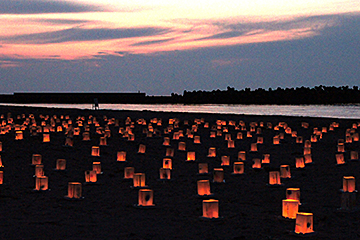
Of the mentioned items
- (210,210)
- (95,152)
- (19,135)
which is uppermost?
(19,135)

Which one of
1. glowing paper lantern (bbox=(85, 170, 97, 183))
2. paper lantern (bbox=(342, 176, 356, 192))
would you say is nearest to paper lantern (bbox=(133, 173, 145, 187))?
glowing paper lantern (bbox=(85, 170, 97, 183))

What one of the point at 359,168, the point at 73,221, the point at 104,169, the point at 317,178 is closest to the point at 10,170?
the point at 104,169

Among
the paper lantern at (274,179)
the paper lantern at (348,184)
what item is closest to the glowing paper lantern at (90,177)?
the paper lantern at (274,179)

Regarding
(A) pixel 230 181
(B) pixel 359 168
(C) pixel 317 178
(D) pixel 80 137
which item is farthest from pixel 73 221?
(D) pixel 80 137

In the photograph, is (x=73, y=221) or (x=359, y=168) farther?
(x=359, y=168)

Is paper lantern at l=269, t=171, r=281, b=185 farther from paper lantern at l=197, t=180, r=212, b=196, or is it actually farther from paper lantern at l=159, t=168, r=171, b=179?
paper lantern at l=159, t=168, r=171, b=179

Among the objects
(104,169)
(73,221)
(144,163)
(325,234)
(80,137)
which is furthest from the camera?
(80,137)

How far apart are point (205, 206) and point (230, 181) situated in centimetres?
425

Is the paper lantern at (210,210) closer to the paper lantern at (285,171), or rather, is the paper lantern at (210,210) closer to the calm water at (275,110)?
the paper lantern at (285,171)

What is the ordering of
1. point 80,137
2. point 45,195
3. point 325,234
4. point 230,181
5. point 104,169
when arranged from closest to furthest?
1. point 325,234
2. point 45,195
3. point 230,181
4. point 104,169
5. point 80,137

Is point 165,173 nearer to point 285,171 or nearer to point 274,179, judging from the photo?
point 274,179

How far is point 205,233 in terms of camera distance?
29.0 ft

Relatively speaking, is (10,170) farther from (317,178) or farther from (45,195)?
(317,178)

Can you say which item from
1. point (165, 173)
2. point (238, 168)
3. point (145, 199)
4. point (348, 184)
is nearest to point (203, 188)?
point (145, 199)
